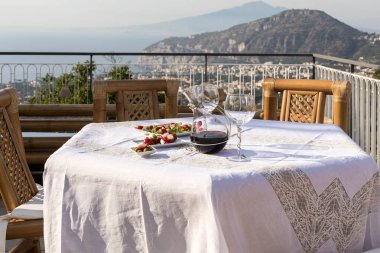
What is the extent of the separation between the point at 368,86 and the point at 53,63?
3792 millimetres

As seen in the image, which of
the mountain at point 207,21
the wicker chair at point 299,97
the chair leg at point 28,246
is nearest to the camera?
the chair leg at point 28,246

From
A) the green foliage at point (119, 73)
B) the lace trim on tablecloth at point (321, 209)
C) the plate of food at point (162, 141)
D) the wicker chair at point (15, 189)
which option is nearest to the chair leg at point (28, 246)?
the wicker chair at point (15, 189)

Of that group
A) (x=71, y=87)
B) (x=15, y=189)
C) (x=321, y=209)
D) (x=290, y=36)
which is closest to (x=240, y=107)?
(x=321, y=209)

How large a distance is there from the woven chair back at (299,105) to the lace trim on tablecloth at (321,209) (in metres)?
1.21

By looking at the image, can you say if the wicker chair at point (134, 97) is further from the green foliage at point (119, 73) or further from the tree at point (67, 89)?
the green foliage at point (119, 73)

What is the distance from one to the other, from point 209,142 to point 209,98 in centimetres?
39

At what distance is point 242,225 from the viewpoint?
165 centimetres

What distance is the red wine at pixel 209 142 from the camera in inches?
79.2

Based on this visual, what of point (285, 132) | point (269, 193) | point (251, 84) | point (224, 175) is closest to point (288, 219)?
point (269, 193)

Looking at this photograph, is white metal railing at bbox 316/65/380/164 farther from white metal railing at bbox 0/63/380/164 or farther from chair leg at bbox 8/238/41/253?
chair leg at bbox 8/238/41/253

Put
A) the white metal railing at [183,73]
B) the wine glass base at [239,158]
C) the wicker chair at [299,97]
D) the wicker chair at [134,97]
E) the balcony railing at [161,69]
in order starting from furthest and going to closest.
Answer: the white metal railing at [183,73] < the balcony railing at [161,69] < the wicker chair at [134,97] < the wicker chair at [299,97] < the wine glass base at [239,158]

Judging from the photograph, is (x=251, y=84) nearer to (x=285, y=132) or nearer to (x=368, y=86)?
(x=368, y=86)

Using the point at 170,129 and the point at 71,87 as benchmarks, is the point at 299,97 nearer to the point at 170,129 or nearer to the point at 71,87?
the point at 170,129

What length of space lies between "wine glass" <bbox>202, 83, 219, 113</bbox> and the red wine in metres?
0.27
